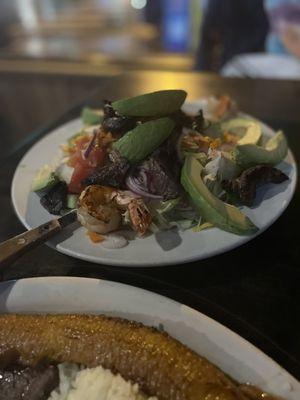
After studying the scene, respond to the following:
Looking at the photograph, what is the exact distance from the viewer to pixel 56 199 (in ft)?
4.18

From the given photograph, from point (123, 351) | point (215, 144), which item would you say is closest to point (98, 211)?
point (123, 351)

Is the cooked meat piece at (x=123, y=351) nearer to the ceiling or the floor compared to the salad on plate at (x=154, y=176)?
nearer to the floor

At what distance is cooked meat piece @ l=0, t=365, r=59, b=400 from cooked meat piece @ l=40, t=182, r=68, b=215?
0.46 meters

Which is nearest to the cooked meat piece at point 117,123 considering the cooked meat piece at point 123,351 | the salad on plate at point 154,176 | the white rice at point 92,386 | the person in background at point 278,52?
the salad on plate at point 154,176

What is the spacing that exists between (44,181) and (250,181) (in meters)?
0.61

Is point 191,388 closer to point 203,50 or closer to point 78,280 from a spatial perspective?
point 78,280

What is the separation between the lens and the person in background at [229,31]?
115 inches

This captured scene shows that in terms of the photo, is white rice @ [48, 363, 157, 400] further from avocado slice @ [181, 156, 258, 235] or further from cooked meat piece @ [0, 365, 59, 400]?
avocado slice @ [181, 156, 258, 235]

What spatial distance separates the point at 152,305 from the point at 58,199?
452 millimetres

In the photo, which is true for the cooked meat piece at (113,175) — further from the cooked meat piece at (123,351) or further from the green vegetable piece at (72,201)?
the cooked meat piece at (123,351)

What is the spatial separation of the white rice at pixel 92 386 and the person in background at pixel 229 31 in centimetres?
252

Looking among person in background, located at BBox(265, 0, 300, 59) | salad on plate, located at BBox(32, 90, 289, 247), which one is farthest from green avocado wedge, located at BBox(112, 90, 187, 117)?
person in background, located at BBox(265, 0, 300, 59)

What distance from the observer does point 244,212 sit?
1.21 metres

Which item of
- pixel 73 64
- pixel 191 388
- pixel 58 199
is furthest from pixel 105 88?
pixel 191 388
